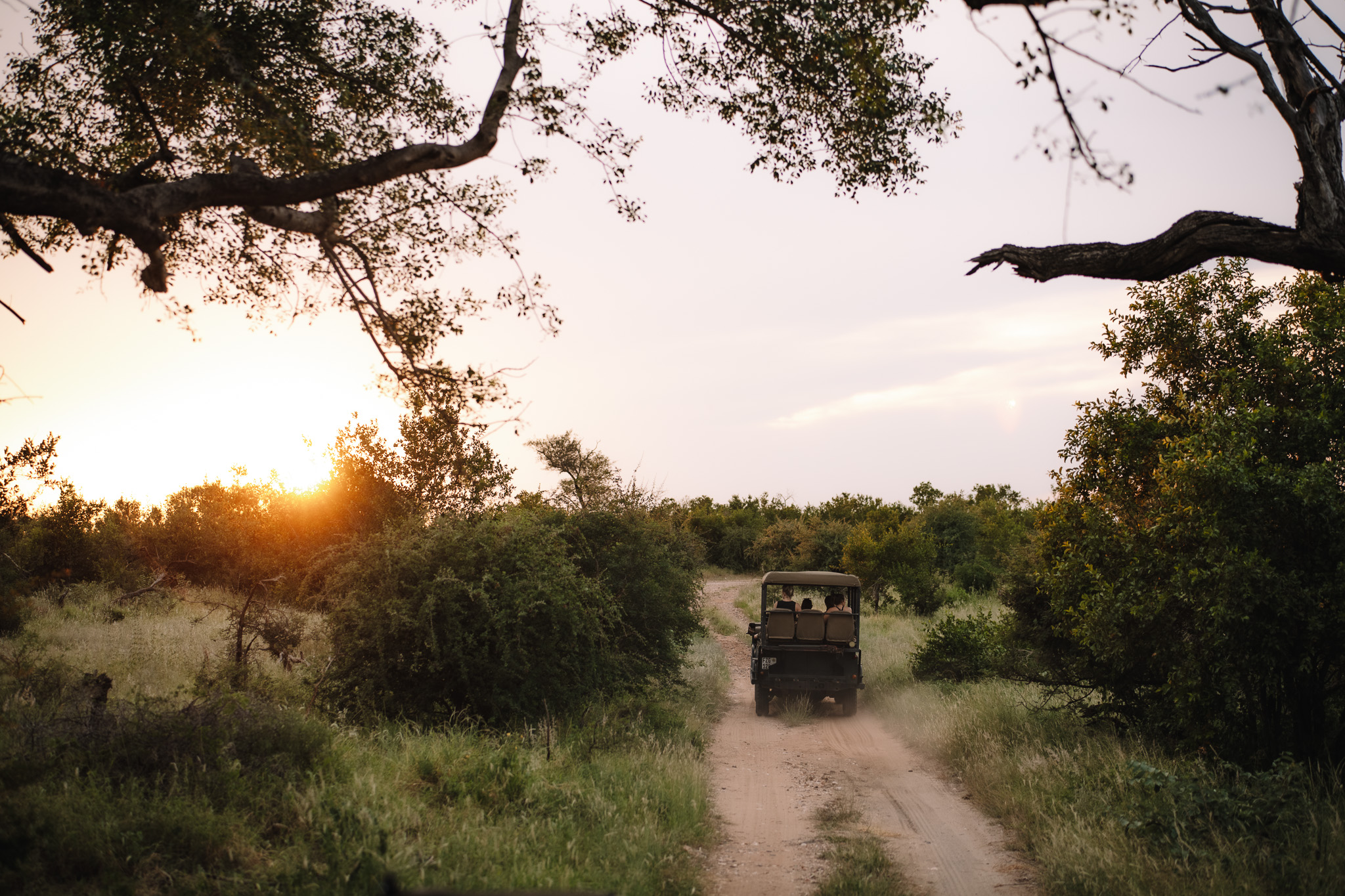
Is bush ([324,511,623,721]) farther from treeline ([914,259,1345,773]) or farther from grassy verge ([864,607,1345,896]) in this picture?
treeline ([914,259,1345,773])

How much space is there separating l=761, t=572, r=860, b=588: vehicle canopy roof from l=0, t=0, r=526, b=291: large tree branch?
10.3m

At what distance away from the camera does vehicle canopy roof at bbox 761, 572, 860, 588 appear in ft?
47.7

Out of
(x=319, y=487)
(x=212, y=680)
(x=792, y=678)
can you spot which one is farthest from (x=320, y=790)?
(x=319, y=487)

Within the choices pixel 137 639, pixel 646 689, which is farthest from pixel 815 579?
pixel 137 639

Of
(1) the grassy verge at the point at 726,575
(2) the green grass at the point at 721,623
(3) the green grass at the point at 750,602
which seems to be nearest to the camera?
(2) the green grass at the point at 721,623

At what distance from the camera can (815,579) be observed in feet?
48.1

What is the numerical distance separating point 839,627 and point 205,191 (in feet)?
37.4

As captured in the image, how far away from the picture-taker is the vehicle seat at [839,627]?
1355 cm

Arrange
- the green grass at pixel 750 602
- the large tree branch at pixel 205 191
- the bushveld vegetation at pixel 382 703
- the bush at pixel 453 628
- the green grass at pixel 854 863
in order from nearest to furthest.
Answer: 1. the large tree branch at pixel 205 191
2. the bushveld vegetation at pixel 382 703
3. the green grass at pixel 854 863
4. the bush at pixel 453 628
5. the green grass at pixel 750 602

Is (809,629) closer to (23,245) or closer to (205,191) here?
(205,191)

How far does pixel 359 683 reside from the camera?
384 inches

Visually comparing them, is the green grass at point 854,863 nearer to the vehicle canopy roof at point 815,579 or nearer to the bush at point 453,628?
the bush at point 453,628

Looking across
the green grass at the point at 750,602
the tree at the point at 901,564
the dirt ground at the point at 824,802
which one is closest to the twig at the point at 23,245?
→ the dirt ground at the point at 824,802

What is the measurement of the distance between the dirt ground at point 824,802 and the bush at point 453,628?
2.61 meters
